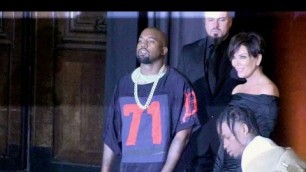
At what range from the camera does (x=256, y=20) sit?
2.63 m

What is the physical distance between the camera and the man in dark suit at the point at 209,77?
2.63m

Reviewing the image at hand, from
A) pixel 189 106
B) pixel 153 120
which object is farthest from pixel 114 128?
pixel 189 106

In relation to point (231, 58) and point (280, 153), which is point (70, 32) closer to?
point (231, 58)

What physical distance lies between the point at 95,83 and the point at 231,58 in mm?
384

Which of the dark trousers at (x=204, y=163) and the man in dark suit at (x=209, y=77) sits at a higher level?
the man in dark suit at (x=209, y=77)

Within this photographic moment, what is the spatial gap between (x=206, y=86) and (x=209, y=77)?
0.03m

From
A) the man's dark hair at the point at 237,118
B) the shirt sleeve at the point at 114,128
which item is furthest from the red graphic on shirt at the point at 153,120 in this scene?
the man's dark hair at the point at 237,118

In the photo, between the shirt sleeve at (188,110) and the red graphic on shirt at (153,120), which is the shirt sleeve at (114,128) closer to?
the red graphic on shirt at (153,120)

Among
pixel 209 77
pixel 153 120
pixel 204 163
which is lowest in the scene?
pixel 204 163

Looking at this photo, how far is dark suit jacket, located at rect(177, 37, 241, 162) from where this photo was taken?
2.63 m

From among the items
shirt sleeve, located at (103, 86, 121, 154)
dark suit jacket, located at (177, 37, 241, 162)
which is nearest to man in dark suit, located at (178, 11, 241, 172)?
dark suit jacket, located at (177, 37, 241, 162)

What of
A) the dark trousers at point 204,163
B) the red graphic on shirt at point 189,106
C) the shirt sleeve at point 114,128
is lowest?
the dark trousers at point 204,163

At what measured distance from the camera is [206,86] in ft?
8.69

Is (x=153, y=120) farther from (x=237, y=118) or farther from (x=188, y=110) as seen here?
(x=237, y=118)
